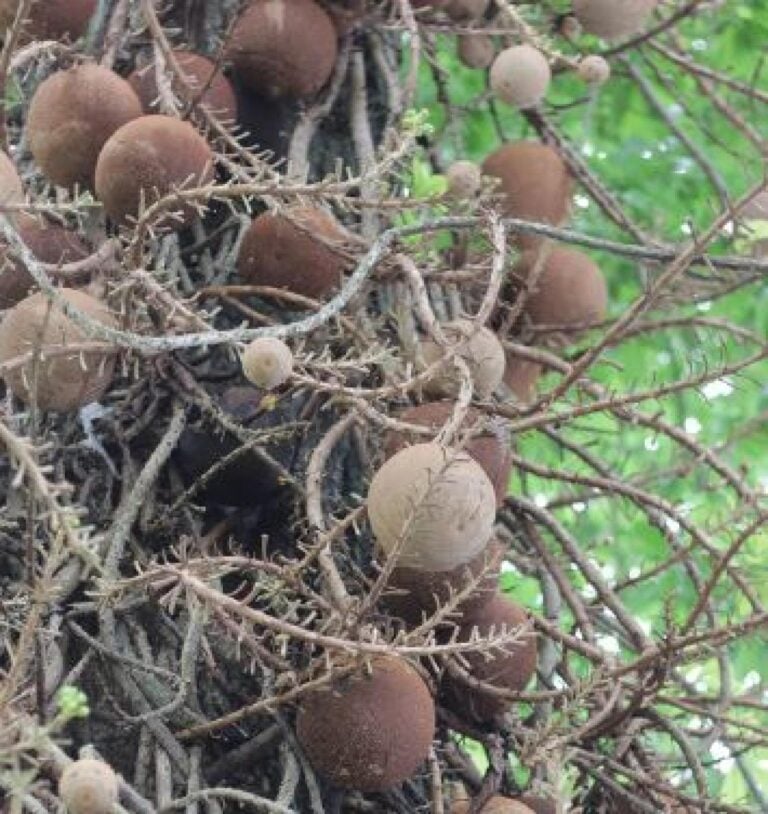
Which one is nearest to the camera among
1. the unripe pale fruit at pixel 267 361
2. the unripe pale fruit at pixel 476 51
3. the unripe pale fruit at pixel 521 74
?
the unripe pale fruit at pixel 267 361

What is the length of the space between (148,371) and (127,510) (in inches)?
5.9

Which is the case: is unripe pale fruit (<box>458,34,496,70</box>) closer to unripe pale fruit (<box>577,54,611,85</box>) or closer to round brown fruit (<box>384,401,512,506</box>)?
unripe pale fruit (<box>577,54,611,85</box>)

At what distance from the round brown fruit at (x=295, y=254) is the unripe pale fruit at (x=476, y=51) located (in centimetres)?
59

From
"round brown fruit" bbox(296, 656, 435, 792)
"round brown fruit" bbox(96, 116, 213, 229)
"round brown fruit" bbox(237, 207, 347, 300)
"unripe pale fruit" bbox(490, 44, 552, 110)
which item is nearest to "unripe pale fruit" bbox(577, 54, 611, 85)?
"unripe pale fruit" bbox(490, 44, 552, 110)

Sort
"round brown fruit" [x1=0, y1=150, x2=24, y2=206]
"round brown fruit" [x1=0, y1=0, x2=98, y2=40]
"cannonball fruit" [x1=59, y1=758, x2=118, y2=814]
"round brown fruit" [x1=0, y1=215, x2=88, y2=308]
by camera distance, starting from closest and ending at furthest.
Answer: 1. "cannonball fruit" [x1=59, y1=758, x2=118, y2=814]
2. "round brown fruit" [x1=0, y1=150, x2=24, y2=206]
3. "round brown fruit" [x1=0, y1=215, x2=88, y2=308]
4. "round brown fruit" [x1=0, y1=0, x2=98, y2=40]

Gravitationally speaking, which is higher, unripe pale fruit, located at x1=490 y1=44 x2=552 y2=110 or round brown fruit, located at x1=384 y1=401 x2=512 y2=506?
unripe pale fruit, located at x1=490 y1=44 x2=552 y2=110

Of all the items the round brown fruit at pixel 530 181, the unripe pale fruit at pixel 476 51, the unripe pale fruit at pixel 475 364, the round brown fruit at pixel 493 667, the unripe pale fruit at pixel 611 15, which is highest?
the unripe pale fruit at pixel 611 15

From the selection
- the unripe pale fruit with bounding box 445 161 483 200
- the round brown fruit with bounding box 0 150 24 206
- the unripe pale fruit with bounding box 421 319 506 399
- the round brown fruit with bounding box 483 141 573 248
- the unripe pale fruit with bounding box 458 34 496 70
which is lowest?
the round brown fruit with bounding box 483 141 573 248

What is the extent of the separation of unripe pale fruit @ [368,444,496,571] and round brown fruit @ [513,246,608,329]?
0.64 m

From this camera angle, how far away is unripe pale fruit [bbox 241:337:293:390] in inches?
47.6

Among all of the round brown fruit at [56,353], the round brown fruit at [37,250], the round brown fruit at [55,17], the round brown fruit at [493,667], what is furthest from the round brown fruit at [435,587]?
the round brown fruit at [55,17]

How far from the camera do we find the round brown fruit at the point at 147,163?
4.71 ft

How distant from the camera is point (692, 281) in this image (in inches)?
75.2

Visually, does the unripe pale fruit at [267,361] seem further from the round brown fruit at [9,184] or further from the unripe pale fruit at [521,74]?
the unripe pale fruit at [521,74]
